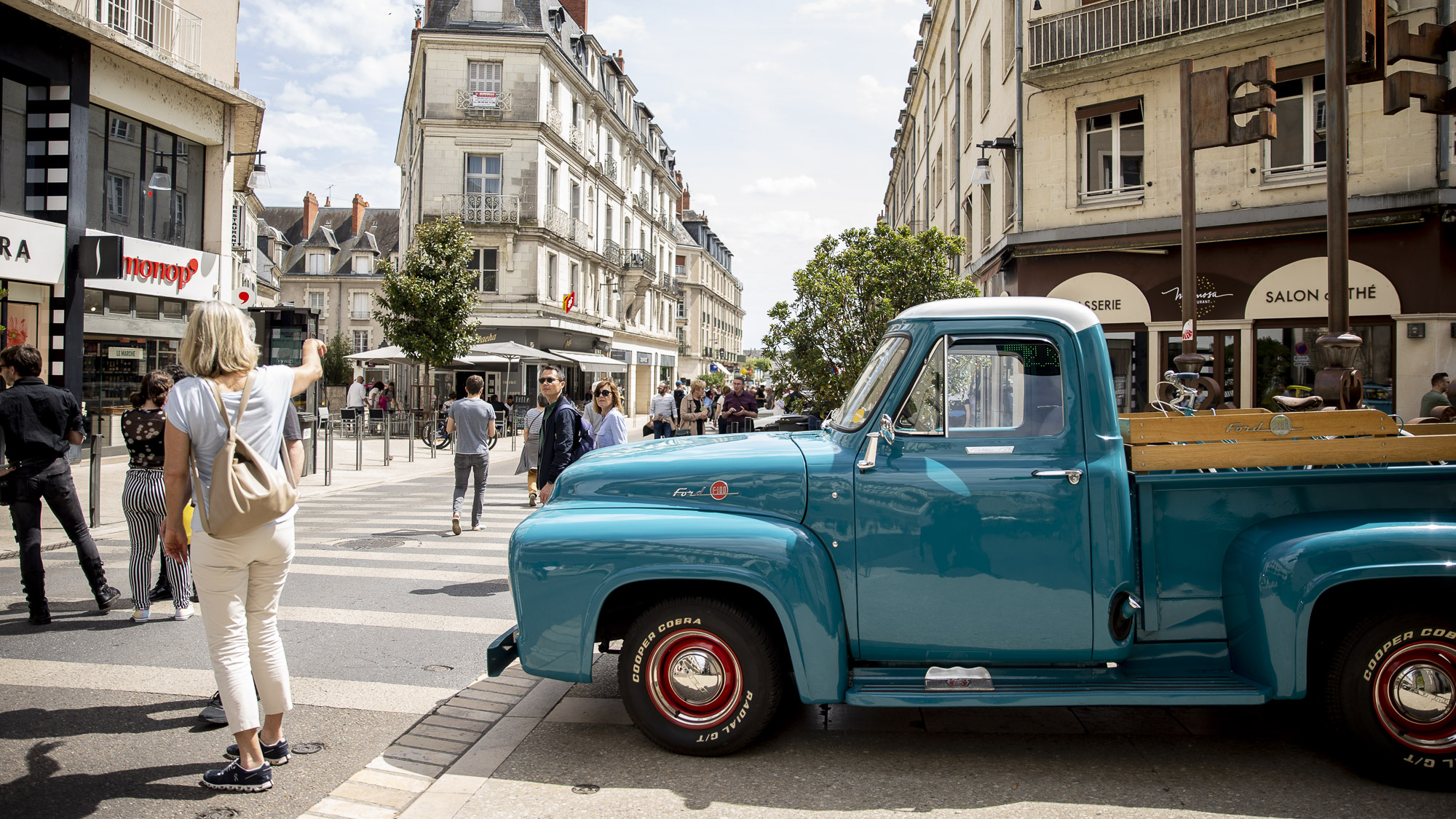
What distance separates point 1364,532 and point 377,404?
29015 mm

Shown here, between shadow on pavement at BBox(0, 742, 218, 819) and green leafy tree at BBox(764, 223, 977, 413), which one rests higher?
green leafy tree at BBox(764, 223, 977, 413)

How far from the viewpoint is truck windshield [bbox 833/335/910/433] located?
166 inches

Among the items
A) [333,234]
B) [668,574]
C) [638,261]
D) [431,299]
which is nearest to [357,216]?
[333,234]

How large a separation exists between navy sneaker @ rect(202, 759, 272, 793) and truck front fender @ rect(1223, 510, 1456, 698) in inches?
163

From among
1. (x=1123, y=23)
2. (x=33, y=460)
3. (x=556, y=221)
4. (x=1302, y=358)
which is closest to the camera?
(x=33, y=460)

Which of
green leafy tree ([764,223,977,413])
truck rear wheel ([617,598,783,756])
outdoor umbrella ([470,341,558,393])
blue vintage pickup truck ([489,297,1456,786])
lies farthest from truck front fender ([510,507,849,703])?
outdoor umbrella ([470,341,558,393])

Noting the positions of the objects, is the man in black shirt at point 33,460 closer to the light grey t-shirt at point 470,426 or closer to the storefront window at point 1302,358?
the light grey t-shirt at point 470,426

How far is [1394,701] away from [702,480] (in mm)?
3049

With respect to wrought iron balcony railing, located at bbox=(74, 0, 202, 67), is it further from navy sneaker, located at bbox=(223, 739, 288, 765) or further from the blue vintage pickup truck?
the blue vintage pickup truck

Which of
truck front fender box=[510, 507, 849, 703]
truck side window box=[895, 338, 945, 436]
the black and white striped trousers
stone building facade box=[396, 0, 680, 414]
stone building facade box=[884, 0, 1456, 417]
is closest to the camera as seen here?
truck front fender box=[510, 507, 849, 703]

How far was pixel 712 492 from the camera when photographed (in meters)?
4.18

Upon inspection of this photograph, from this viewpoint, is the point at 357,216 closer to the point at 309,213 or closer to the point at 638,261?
the point at 309,213

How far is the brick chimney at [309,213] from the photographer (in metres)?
62.2

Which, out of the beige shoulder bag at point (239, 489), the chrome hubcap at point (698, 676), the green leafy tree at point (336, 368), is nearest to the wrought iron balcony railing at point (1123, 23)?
the chrome hubcap at point (698, 676)
